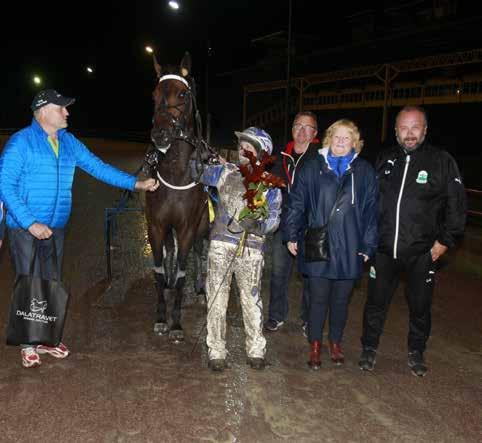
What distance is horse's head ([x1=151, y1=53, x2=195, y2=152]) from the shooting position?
174 inches

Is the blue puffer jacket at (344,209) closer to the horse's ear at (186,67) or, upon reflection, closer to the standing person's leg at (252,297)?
the standing person's leg at (252,297)

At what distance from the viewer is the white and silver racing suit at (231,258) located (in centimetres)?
395

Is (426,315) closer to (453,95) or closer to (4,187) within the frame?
(4,187)

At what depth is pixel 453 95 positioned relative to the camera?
53.5 ft

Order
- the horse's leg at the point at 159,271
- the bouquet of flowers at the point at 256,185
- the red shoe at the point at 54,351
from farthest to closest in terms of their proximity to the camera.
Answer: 1. the horse's leg at the point at 159,271
2. the red shoe at the point at 54,351
3. the bouquet of flowers at the point at 256,185

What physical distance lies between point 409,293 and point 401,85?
50.8 ft

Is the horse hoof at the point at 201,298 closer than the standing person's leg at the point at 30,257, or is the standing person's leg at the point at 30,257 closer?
the standing person's leg at the point at 30,257

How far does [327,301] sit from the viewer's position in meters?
4.20

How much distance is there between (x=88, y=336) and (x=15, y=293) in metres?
1.11

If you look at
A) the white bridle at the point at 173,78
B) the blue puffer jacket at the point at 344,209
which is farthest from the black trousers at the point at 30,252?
the blue puffer jacket at the point at 344,209

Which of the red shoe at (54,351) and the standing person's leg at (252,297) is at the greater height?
the standing person's leg at (252,297)

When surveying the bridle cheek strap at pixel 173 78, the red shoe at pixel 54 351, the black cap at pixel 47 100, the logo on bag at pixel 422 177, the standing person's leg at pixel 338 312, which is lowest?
the red shoe at pixel 54 351

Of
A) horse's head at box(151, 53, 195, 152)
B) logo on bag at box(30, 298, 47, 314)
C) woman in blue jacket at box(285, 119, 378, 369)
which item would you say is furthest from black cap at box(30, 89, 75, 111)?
woman in blue jacket at box(285, 119, 378, 369)

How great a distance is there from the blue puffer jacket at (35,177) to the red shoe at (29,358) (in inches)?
38.6
